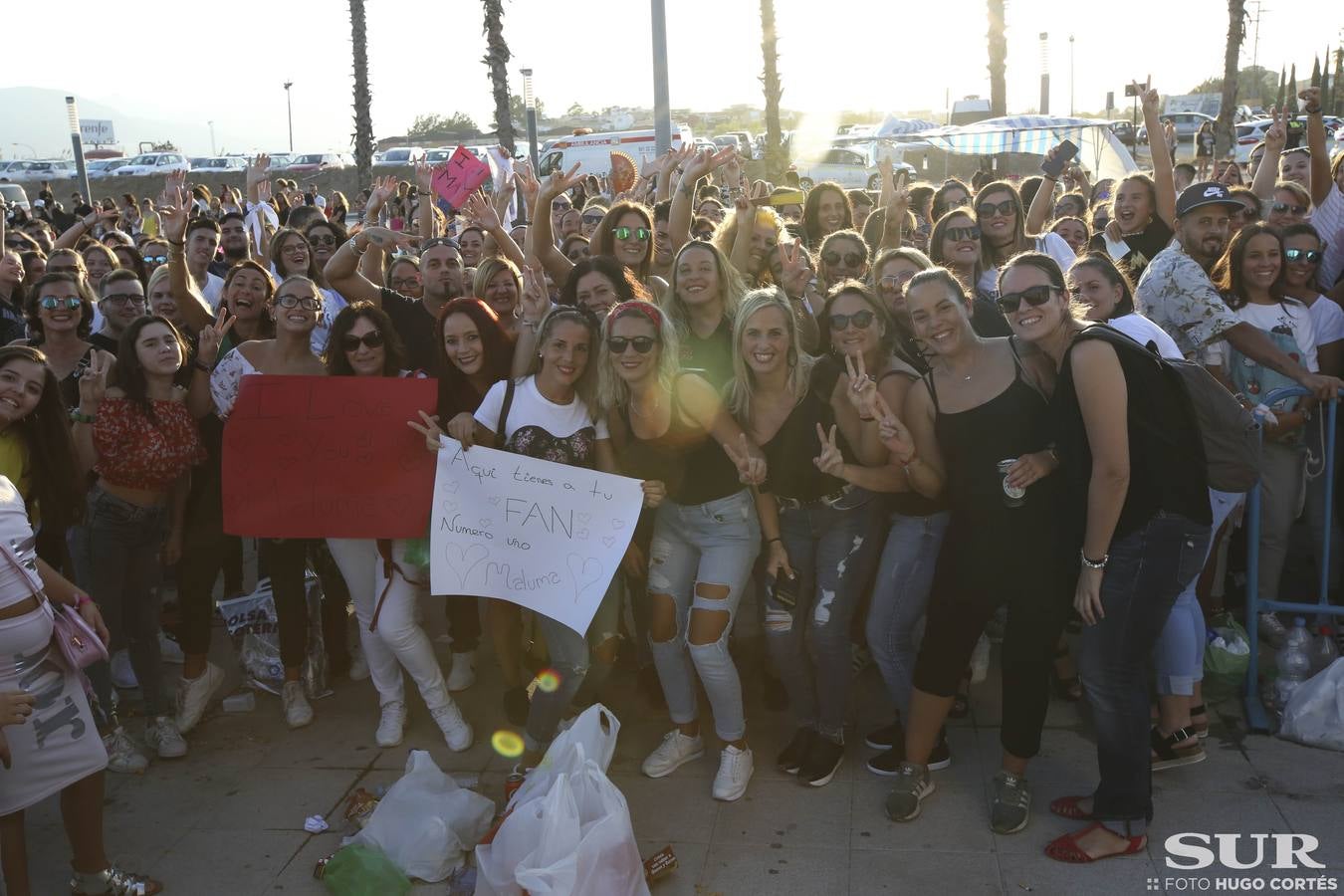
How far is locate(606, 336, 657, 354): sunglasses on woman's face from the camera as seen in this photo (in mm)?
3945

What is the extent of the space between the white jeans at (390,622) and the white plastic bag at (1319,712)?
348 centimetres

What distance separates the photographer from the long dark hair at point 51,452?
4.00 m

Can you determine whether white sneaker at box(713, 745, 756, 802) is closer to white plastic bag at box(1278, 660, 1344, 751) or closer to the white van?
white plastic bag at box(1278, 660, 1344, 751)

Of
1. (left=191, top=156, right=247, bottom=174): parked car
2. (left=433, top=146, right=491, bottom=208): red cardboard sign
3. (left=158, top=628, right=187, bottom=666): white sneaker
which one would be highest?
(left=191, top=156, right=247, bottom=174): parked car

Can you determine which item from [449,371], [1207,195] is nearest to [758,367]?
[449,371]

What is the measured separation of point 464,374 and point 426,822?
1926 mm

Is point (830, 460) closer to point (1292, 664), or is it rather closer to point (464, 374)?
point (464, 374)

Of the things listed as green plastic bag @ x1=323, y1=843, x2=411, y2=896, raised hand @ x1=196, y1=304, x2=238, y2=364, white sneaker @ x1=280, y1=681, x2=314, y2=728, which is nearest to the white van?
raised hand @ x1=196, y1=304, x2=238, y2=364

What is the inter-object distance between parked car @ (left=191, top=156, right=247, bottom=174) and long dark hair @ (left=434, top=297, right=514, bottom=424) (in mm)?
38589

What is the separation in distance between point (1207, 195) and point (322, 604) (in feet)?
16.0

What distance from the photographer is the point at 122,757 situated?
449 centimetres

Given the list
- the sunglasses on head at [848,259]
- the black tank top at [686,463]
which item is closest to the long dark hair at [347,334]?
the black tank top at [686,463]

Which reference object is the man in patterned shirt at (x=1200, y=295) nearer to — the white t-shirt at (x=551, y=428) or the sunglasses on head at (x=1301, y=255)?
the sunglasses on head at (x=1301, y=255)

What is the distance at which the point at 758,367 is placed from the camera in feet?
13.1
